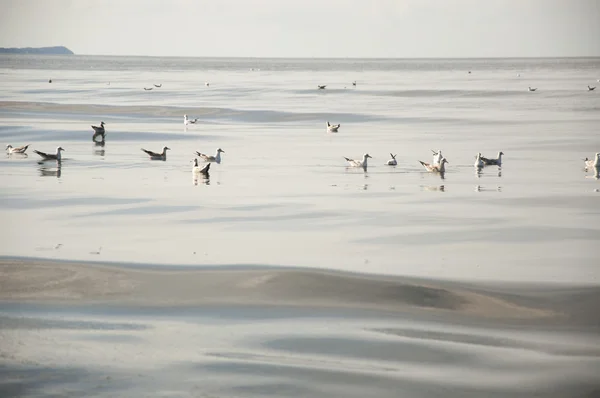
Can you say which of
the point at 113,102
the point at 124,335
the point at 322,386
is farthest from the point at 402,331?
the point at 113,102

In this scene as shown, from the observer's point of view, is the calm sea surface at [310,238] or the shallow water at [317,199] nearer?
the calm sea surface at [310,238]

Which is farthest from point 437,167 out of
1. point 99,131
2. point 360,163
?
point 99,131

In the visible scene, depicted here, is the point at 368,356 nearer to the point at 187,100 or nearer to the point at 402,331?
the point at 402,331

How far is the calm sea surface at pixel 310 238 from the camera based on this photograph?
1138 centimetres

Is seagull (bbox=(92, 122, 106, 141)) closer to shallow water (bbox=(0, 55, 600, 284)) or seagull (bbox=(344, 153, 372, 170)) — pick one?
shallow water (bbox=(0, 55, 600, 284))

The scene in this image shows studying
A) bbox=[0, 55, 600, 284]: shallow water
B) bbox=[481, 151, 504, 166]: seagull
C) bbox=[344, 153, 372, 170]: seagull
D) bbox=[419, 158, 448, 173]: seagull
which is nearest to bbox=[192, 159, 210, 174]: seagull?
bbox=[0, 55, 600, 284]: shallow water

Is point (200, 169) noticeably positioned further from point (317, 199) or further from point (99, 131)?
point (99, 131)

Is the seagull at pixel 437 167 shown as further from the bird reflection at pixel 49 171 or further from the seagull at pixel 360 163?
the bird reflection at pixel 49 171

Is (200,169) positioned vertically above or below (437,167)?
below

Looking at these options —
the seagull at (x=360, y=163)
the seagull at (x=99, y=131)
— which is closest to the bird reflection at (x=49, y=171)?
the seagull at (x=99, y=131)

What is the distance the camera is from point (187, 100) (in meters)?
78.7

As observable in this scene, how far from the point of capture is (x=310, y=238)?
744 inches

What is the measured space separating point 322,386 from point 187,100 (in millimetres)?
69136

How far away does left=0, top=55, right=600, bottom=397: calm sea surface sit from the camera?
37.3 ft
